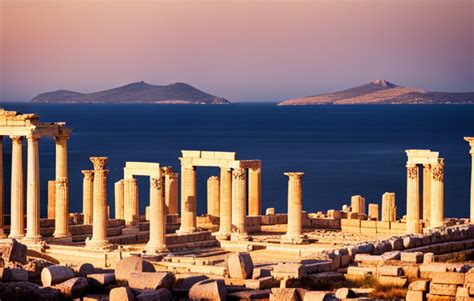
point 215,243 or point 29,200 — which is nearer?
point 29,200

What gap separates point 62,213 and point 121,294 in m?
23.2

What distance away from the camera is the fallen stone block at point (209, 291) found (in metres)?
32.2

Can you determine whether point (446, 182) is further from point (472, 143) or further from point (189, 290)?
point (189, 290)

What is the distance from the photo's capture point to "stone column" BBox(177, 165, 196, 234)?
56750mm

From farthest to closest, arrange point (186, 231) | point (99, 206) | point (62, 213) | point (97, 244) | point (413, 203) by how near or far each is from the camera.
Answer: point (413, 203), point (186, 231), point (62, 213), point (99, 206), point (97, 244)

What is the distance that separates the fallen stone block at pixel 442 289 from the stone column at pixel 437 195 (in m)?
23.8

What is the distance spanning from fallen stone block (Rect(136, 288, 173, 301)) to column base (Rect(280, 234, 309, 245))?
22.5 meters

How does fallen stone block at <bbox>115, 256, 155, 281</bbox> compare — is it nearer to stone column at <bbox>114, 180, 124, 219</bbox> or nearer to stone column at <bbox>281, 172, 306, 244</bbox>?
stone column at <bbox>281, 172, 306, 244</bbox>

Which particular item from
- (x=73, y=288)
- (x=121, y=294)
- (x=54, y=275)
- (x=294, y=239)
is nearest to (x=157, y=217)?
(x=294, y=239)

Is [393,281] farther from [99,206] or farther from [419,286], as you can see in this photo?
[99,206]

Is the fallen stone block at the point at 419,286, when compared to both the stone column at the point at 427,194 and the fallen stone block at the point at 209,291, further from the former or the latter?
the stone column at the point at 427,194

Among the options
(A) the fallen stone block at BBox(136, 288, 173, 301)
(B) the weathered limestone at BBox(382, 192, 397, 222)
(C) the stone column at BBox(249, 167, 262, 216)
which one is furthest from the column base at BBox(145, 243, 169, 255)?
(A) the fallen stone block at BBox(136, 288, 173, 301)

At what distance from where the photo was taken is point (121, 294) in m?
31.2

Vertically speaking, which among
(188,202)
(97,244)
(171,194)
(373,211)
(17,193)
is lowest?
(97,244)
